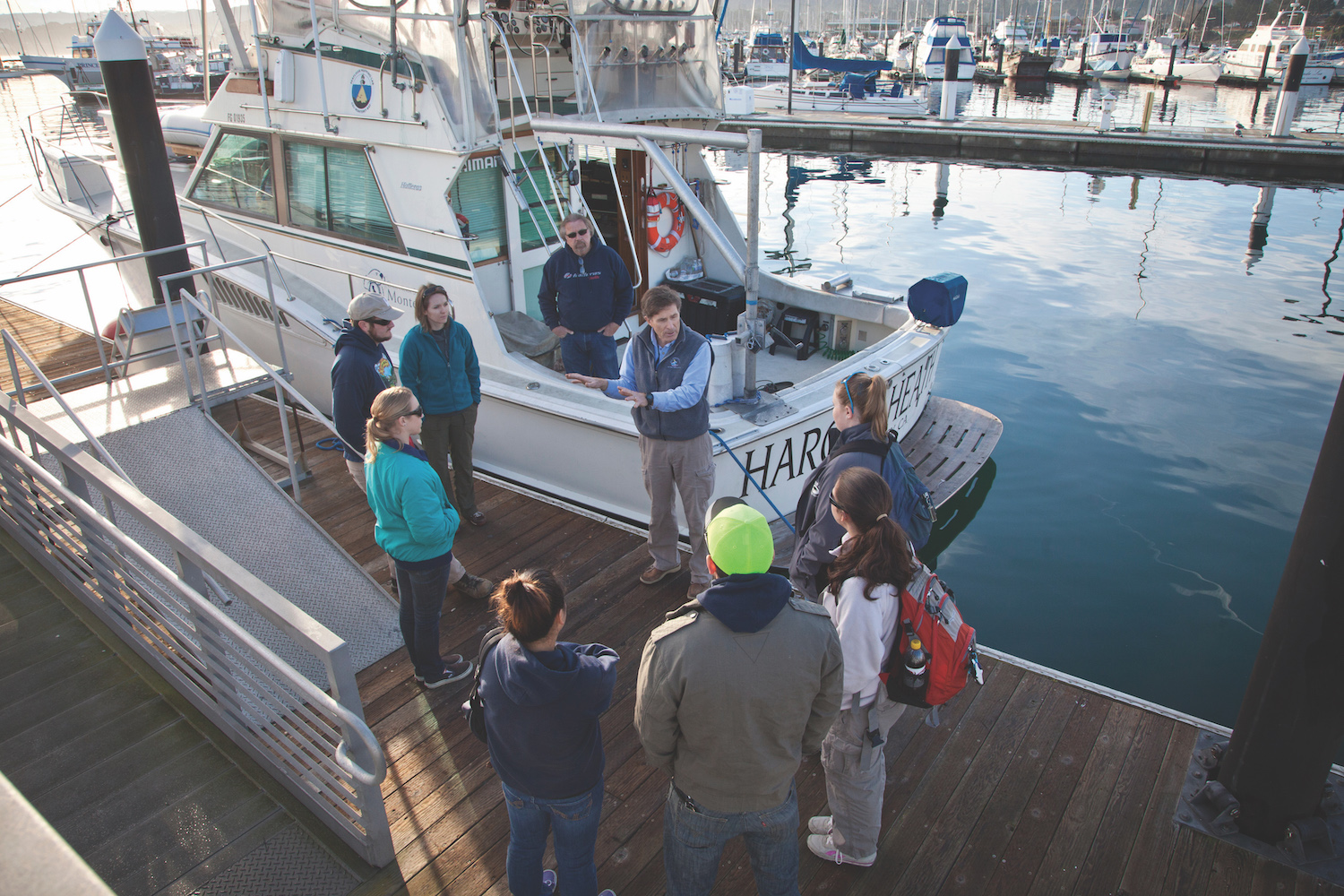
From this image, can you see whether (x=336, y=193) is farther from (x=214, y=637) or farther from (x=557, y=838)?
(x=557, y=838)

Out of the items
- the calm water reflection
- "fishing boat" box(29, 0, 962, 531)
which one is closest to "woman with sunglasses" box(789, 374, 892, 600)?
"fishing boat" box(29, 0, 962, 531)

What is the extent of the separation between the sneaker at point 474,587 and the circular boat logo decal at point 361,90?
3905 mm

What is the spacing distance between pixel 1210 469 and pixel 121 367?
9525 millimetres

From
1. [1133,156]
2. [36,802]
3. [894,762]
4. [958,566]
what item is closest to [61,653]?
[36,802]

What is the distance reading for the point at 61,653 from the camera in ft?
11.5

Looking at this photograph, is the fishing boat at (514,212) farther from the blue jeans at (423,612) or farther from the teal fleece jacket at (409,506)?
the teal fleece jacket at (409,506)

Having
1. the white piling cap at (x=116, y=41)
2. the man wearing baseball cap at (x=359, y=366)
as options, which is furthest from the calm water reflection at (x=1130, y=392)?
the white piling cap at (x=116, y=41)

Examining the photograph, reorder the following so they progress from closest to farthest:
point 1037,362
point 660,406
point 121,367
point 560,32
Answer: point 660,406 < point 121,367 < point 560,32 < point 1037,362

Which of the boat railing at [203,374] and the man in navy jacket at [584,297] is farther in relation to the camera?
the man in navy jacket at [584,297]

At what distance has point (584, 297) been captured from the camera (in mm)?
5648

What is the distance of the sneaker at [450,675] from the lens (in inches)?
154

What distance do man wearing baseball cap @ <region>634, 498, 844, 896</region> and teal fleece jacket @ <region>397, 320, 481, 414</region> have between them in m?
2.80

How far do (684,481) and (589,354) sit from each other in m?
1.76

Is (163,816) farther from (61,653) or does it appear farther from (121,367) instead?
(121,367)
